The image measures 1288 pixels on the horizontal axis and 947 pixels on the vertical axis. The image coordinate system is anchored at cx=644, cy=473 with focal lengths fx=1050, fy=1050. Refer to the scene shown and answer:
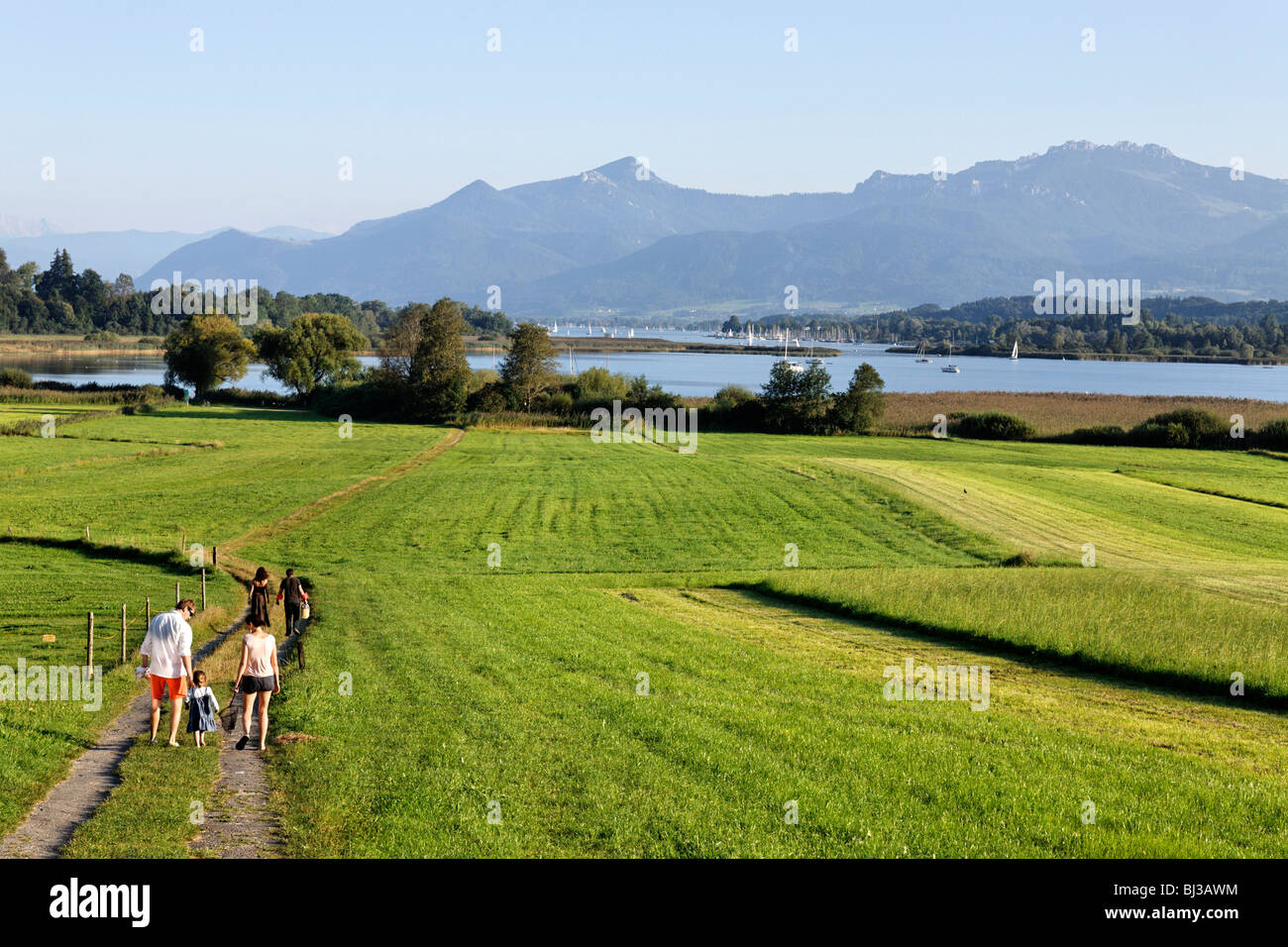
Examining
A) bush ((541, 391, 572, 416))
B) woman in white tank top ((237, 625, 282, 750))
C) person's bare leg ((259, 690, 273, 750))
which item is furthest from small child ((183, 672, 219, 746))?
bush ((541, 391, 572, 416))

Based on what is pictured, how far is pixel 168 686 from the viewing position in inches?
640

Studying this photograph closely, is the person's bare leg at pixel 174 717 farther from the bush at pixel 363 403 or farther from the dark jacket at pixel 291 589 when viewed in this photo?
the bush at pixel 363 403

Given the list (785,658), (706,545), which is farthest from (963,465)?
(785,658)

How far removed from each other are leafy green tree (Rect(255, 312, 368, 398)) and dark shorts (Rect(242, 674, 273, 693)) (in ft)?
393

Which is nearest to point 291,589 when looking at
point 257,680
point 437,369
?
point 257,680

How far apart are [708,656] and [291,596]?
10.3 m

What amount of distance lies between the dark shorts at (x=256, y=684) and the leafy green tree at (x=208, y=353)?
125 m

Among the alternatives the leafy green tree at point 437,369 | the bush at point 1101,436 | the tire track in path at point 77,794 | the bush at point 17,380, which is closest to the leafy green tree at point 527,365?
the leafy green tree at point 437,369

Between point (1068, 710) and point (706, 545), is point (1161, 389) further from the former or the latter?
point (1068, 710)

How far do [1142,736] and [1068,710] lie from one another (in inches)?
91.4

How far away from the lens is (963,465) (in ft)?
256

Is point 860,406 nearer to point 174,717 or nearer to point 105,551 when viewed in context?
point 105,551

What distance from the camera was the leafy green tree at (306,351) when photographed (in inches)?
5089

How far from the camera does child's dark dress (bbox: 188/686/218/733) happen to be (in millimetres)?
15930
